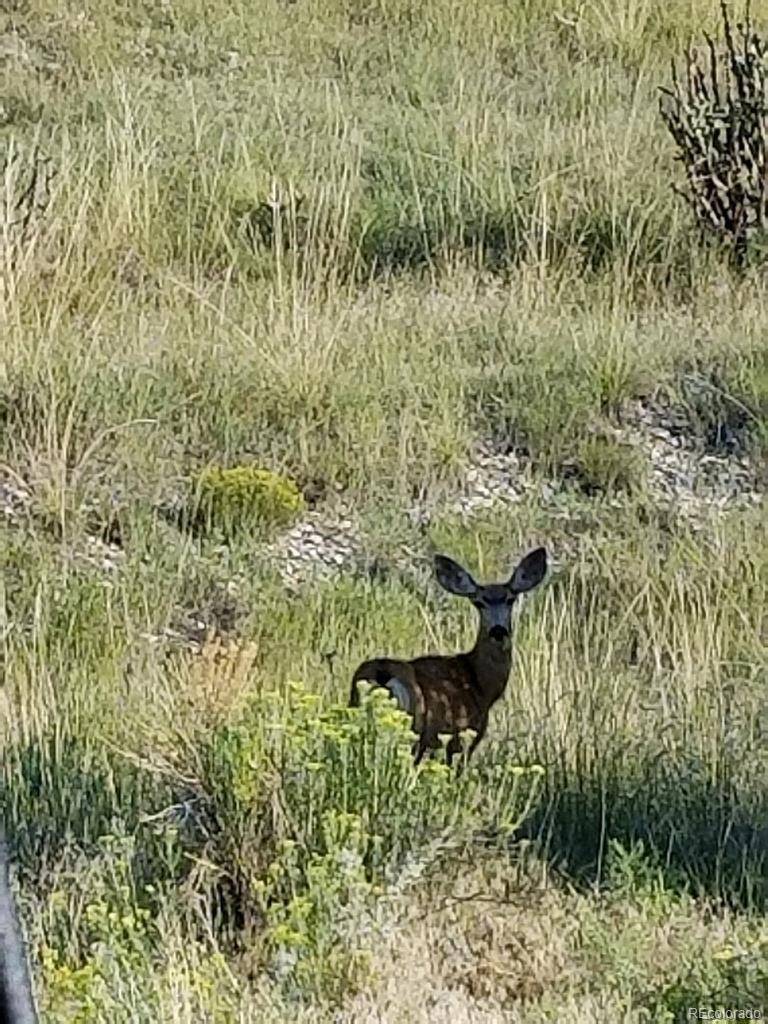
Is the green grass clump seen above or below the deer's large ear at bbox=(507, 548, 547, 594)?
below

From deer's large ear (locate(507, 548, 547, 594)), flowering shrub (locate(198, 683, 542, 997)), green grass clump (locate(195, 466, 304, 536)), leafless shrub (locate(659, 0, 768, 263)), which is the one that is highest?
leafless shrub (locate(659, 0, 768, 263))

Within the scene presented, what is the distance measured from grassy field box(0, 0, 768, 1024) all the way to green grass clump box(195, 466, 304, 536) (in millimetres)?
27

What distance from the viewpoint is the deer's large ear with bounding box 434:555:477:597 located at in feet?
16.4

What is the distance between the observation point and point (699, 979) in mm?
3662

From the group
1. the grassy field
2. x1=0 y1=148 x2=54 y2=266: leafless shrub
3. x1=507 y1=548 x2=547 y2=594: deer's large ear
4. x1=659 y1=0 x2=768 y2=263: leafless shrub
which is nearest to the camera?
the grassy field

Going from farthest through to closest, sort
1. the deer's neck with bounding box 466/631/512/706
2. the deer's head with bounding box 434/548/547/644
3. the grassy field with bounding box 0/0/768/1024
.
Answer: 1. the deer's head with bounding box 434/548/547/644
2. the deer's neck with bounding box 466/631/512/706
3. the grassy field with bounding box 0/0/768/1024

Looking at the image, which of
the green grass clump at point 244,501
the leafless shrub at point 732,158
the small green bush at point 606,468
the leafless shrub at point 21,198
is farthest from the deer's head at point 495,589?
the leafless shrub at point 732,158

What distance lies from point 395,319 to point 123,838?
13.9ft

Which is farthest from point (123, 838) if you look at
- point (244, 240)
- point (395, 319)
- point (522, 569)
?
point (244, 240)

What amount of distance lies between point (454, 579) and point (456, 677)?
0.34 meters

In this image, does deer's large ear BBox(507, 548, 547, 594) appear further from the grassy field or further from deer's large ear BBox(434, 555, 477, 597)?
the grassy field

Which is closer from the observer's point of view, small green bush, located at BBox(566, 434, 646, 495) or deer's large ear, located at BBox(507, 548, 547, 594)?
deer's large ear, located at BBox(507, 548, 547, 594)

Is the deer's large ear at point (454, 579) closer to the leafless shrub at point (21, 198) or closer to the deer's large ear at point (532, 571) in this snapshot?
the deer's large ear at point (532, 571)

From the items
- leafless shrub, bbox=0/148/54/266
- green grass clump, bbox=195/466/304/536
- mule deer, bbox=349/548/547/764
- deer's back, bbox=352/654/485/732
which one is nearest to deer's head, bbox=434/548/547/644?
mule deer, bbox=349/548/547/764
